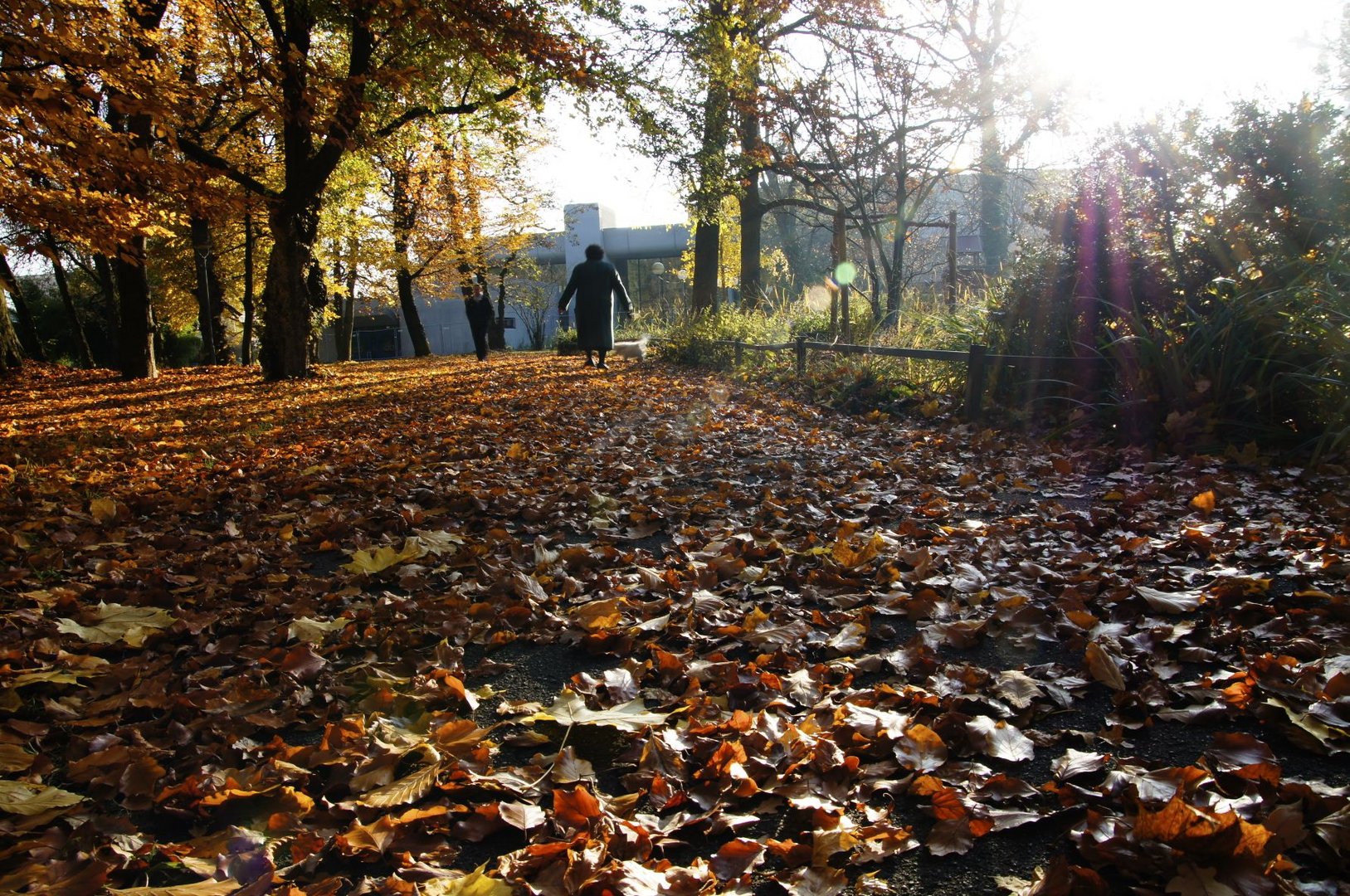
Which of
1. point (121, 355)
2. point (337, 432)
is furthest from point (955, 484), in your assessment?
point (121, 355)

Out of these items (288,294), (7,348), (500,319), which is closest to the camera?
(288,294)

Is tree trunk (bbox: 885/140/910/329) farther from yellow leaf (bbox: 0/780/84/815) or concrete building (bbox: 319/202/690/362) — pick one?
concrete building (bbox: 319/202/690/362)

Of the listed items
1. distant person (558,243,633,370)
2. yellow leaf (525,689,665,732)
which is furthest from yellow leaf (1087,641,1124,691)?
distant person (558,243,633,370)

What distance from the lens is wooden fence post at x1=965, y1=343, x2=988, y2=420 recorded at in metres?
8.08

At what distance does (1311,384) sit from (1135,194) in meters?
2.71

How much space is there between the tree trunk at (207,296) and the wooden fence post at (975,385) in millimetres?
16253

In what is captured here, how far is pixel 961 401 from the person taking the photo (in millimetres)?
8750

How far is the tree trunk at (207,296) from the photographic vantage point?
22.0m

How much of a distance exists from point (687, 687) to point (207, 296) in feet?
80.5

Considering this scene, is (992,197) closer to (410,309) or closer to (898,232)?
(898,232)

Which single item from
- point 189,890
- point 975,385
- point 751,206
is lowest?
point 189,890

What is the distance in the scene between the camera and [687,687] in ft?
8.95

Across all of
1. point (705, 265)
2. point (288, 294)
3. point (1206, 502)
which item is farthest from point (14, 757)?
point (705, 265)

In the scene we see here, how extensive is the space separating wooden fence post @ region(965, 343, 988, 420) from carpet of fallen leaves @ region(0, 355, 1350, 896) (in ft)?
8.41
